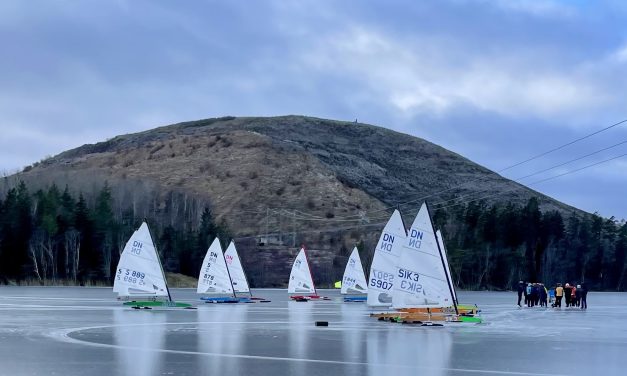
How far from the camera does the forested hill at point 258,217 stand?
111 meters

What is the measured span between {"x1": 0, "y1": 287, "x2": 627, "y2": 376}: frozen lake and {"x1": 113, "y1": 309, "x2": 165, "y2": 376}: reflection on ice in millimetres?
30

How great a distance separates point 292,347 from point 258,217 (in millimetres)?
127651

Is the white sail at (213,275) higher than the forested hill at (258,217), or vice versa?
the forested hill at (258,217)

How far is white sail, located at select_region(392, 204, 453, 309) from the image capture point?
35625 millimetres

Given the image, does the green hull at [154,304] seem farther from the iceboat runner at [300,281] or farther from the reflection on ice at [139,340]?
the iceboat runner at [300,281]

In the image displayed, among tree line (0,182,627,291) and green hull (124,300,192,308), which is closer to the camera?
green hull (124,300,192,308)

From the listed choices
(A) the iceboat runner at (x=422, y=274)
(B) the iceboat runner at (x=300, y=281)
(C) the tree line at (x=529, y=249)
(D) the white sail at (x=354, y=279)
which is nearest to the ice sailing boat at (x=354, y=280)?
(D) the white sail at (x=354, y=279)

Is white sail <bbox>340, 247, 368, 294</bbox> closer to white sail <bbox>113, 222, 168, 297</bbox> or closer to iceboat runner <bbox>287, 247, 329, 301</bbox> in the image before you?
iceboat runner <bbox>287, 247, 329, 301</bbox>

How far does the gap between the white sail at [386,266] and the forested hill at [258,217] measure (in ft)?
195

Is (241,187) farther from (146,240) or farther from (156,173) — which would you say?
(146,240)

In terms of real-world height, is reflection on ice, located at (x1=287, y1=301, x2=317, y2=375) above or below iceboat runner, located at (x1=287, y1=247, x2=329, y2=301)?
below

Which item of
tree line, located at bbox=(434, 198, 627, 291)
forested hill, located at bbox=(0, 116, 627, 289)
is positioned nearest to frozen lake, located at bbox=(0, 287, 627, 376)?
forested hill, located at bbox=(0, 116, 627, 289)

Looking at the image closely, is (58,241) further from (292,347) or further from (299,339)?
(292,347)

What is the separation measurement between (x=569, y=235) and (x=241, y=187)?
5832cm
